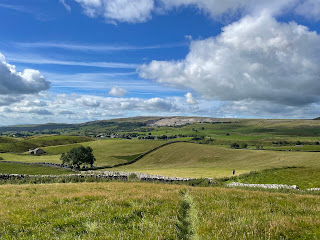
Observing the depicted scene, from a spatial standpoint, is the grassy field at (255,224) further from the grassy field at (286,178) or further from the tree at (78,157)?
the tree at (78,157)

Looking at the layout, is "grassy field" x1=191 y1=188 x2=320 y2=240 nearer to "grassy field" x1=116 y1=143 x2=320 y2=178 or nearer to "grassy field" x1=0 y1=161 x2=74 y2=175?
"grassy field" x1=0 y1=161 x2=74 y2=175

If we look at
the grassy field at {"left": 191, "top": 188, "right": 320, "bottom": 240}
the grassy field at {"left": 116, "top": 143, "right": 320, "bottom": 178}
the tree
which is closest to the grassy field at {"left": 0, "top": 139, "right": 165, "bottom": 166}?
the tree

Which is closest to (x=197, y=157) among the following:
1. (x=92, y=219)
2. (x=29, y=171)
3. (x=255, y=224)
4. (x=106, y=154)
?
(x=106, y=154)

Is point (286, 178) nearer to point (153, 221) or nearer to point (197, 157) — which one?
point (153, 221)

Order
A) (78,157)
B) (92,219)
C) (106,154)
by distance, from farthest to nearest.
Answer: (106,154)
(78,157)
(92,219)

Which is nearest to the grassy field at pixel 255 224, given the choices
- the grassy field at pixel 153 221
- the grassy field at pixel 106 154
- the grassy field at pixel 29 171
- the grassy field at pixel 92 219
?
the grassy field at pixel 153 221

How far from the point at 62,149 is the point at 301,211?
14858 centimetres

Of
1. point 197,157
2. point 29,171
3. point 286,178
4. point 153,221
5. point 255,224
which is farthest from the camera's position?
point 197,157

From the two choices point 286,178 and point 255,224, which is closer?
point 255,224

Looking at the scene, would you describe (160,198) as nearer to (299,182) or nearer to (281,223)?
(281,223)

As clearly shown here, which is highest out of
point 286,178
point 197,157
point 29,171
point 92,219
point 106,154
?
point 92,219

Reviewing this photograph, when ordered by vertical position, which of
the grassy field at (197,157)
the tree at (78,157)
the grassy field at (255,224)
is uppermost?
the grassy field at (255,224)

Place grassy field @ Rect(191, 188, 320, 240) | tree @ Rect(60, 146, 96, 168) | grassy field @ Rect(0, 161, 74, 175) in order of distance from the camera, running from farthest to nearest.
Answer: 1. tree @ Rect(60, 146, 96, 168)
2. grassy field @ Rect(0, 161, 74, 175)
3. grassy field @ Rect(191, 188, 320, 240)

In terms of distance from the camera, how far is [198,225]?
324 inches
